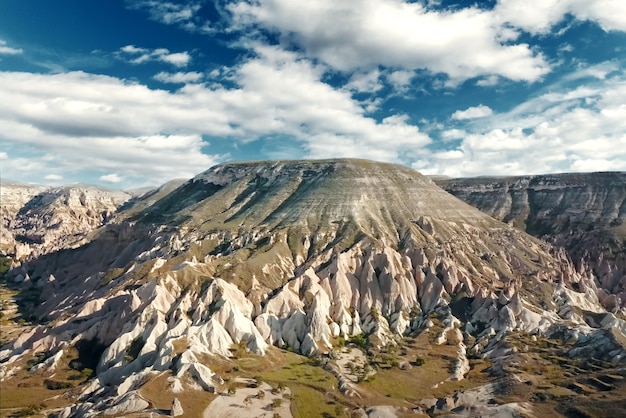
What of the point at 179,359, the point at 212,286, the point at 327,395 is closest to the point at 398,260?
the point at 212,286

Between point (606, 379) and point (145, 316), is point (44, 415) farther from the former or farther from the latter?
point (606, 379)

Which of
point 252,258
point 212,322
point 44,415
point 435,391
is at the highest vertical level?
point 252,258

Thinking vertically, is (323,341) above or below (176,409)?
below

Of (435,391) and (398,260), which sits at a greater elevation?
(398,260)

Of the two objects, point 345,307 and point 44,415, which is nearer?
point 44,415

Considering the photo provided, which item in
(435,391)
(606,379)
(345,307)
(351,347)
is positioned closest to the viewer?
(606,379)

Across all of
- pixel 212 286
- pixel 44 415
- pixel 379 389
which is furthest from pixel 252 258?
pixel 44 415

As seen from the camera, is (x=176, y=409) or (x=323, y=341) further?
(x=323, y=341)

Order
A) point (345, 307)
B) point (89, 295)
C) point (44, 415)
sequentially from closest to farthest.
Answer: point (44, 415), point (345, 307), point (89, 295)

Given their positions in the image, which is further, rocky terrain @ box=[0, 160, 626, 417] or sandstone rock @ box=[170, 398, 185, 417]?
rocky terrain @ box=[0, 160, 626, 417]

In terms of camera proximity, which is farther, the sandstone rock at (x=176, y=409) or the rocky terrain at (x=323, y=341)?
the rocky terrain at (x=323, y=341)
